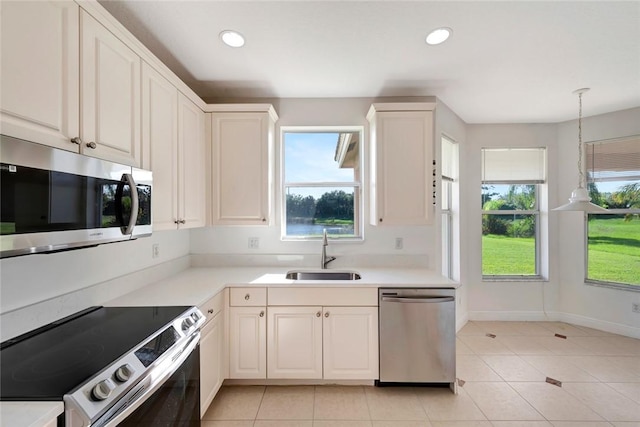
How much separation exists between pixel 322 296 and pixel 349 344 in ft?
1.46

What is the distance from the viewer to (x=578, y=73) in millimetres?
2301

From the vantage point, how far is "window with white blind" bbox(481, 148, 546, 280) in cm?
351

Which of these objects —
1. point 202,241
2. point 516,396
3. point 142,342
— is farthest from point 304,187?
point 516,396

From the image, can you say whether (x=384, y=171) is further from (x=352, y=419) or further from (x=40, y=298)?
(x=40, y=298)

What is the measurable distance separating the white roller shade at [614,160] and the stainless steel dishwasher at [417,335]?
286 cm

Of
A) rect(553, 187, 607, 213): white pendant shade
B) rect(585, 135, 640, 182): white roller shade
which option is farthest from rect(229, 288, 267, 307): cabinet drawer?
rect(585, 135, 640, 182): white roller shade

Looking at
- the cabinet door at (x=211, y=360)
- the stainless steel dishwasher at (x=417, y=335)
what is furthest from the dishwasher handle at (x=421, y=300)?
the cabinet door at (x=211, y=360)

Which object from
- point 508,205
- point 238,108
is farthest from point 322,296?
point 508,205

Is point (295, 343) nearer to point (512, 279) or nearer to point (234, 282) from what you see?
point (234, 282)

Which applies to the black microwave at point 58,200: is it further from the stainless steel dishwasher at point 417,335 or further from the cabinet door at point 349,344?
the stainless steel dishwasher at point 417,335

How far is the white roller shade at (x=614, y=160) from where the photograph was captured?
305cm

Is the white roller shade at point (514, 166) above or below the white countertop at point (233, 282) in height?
above

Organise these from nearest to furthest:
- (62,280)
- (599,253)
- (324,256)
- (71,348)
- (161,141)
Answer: (71,348), (62,280), (161,141), (324,256), (599,253)

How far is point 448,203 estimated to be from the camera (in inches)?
131
